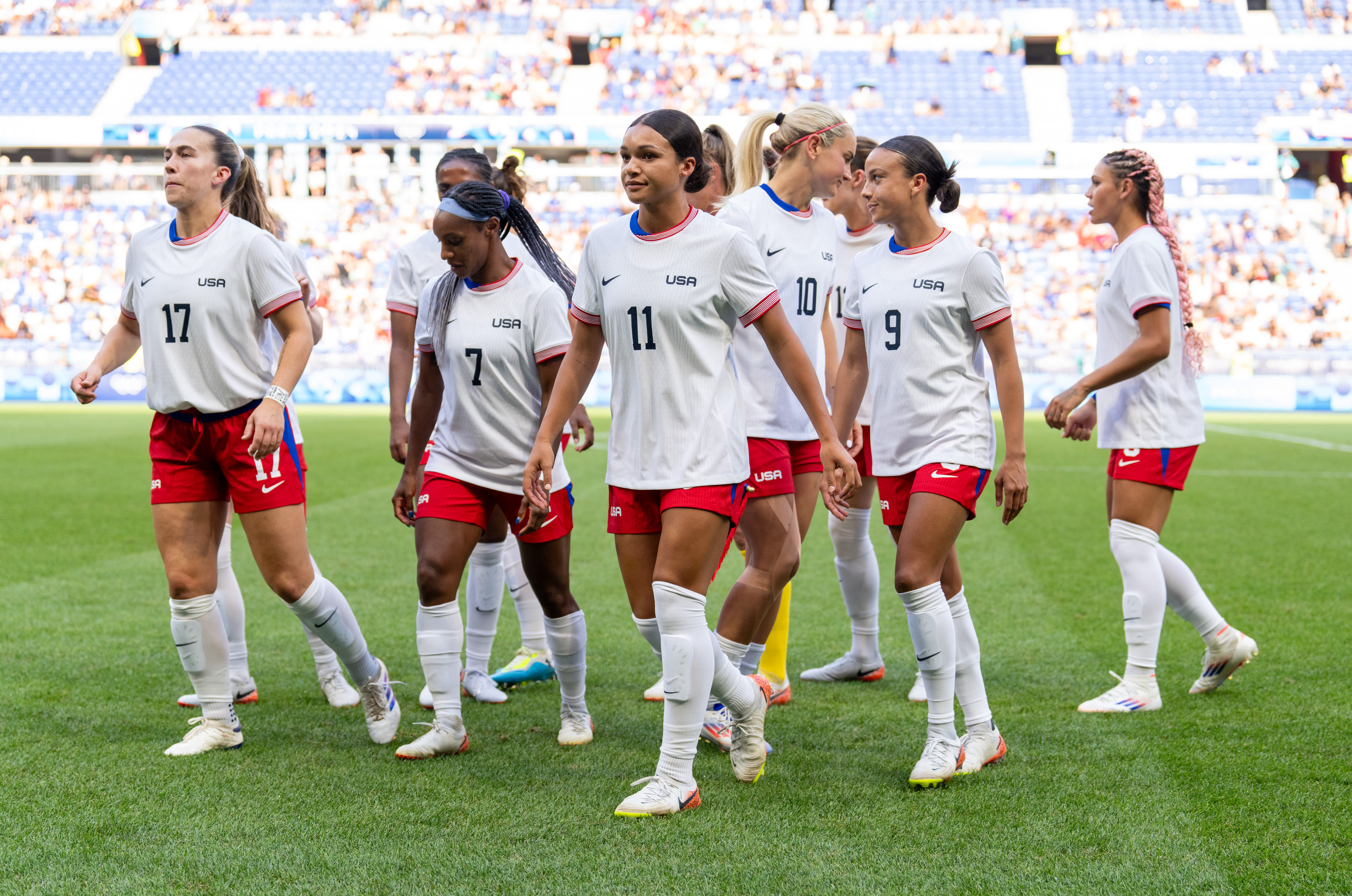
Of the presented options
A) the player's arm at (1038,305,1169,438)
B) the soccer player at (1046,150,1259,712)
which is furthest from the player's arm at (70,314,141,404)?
the soccer player at (1046,150,1259,712)

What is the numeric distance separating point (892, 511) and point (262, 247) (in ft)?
7.93

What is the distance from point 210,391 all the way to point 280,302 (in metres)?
0.40

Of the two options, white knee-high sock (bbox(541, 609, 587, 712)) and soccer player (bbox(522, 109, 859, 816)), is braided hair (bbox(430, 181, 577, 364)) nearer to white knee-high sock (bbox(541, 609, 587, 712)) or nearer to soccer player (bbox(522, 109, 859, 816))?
soccer player (bbox(522, 109, 859, 816))

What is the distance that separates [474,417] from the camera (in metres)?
4.31

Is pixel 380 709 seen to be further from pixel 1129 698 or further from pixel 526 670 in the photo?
pixel 1129 698

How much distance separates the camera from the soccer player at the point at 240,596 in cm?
482

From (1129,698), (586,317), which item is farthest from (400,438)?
(1129,698)

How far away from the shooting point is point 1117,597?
7348 mm

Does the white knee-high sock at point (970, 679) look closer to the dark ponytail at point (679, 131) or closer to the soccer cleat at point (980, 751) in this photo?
the soccer cleat at point (980, 751)

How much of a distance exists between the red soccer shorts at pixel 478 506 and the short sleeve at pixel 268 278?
81 centimetres

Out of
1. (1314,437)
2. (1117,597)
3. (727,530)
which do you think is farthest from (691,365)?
(1314,437)

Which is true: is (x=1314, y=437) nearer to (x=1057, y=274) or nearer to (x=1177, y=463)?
(x=1057, y=274)

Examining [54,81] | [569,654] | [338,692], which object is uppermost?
[54,81]

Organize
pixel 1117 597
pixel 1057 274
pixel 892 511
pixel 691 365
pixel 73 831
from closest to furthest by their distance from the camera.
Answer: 1. pixel 73 831
2. pixel 691 365
3. pixel 892 511
4. pixel 1117 597
5. pixel 1057 274
